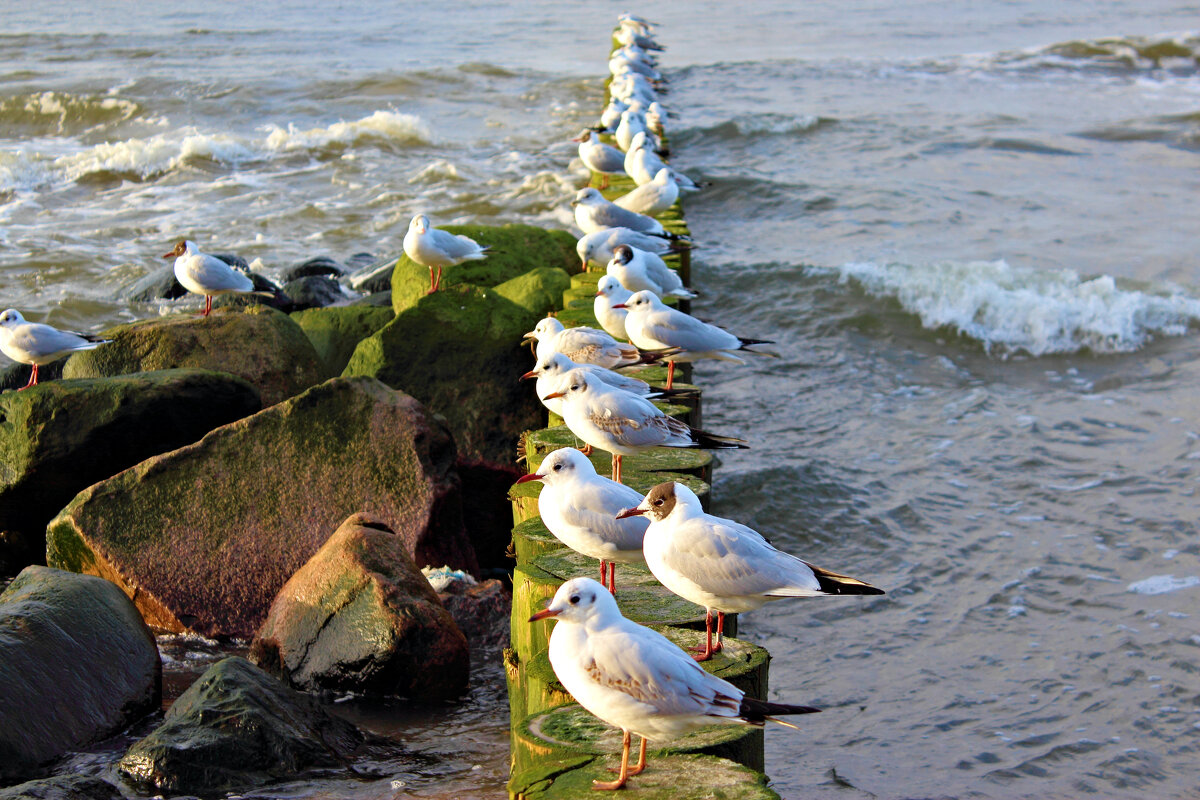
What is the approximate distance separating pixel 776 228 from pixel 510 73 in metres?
13.6

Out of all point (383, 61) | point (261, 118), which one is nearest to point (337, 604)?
point (261, 118)

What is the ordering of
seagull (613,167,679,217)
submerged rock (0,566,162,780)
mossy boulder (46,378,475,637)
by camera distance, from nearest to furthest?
submerged rock (0,566,162,780), mossy boulder (46,378,475,637), seagull (613,167,679,217)

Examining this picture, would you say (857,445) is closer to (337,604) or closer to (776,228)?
(337,604)

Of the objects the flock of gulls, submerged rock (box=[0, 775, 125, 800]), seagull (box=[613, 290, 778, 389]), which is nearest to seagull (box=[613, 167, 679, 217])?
the flock of gulls

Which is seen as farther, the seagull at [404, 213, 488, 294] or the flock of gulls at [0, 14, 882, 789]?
the seagull at [404, 213, 488, 294]

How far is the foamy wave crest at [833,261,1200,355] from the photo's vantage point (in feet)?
32.9

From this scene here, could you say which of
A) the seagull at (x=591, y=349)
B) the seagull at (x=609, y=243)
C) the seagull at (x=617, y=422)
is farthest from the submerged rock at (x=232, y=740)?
the seagull at (x=609, y=243)

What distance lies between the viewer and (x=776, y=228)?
1348 centimetres

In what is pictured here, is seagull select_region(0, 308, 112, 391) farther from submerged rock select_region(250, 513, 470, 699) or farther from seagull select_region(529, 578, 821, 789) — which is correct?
seagull select_region(529, 578, 821, 789)

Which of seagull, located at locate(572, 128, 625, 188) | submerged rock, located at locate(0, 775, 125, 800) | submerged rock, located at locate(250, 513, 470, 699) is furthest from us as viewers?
seagull, located at locate(572, 128, 625, 188)

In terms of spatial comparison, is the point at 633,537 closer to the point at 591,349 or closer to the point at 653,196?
the point at 591,349

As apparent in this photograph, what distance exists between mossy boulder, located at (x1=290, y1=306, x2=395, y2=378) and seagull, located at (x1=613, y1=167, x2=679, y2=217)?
102 inches

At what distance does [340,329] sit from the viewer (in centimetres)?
788

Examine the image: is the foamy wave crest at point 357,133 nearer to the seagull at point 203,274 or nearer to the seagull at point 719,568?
the seagull at point 203,274
